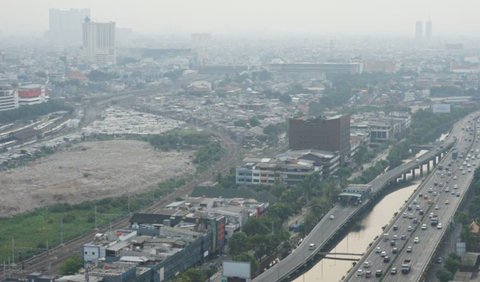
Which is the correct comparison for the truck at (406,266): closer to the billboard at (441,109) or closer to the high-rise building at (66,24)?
the billboard at (441,109)

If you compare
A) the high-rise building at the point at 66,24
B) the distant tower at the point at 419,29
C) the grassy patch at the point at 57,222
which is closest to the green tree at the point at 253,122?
the grassy patch at the point at 57,222

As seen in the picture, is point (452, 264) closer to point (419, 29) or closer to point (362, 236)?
point (362, 236)

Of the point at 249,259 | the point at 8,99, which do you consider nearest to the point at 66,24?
the point at 8,99

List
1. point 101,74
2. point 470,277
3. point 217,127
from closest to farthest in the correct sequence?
point 470,277 < point 217,127 < point 101,74

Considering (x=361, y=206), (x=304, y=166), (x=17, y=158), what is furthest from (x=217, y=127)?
(x=361, y=206)

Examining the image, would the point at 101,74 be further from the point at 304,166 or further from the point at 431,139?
the point at 304,166

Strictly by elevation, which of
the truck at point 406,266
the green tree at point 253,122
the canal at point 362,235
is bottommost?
the canal at point 362,235
